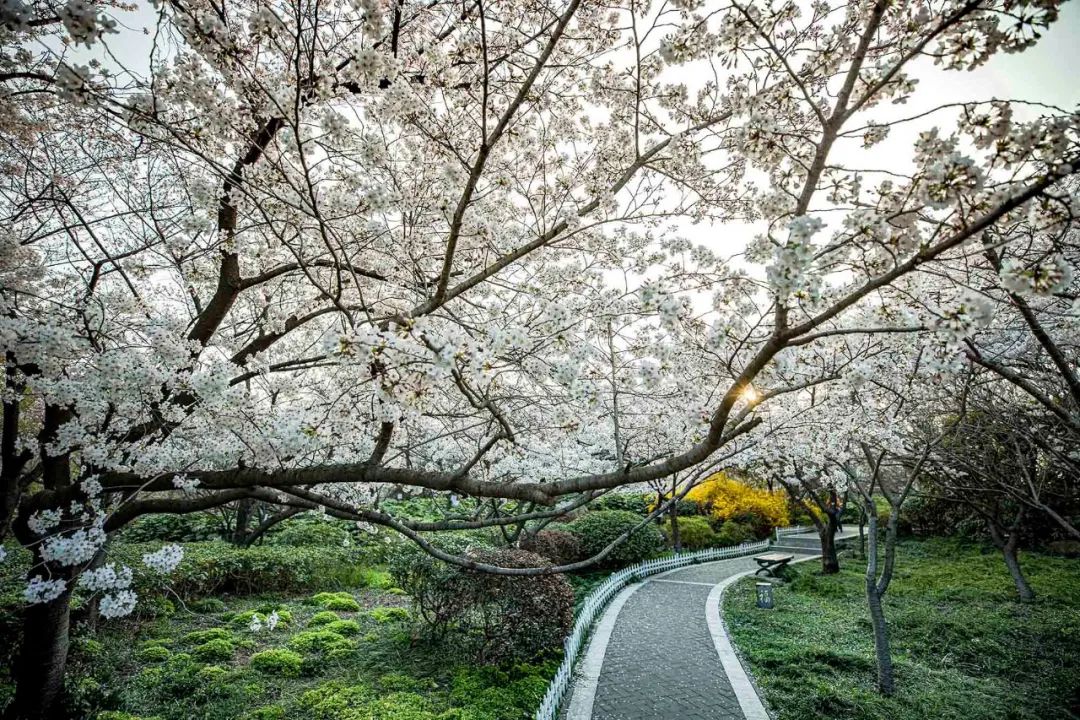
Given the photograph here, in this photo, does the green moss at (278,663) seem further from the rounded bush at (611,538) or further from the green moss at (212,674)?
the rounded bush at (611,538)

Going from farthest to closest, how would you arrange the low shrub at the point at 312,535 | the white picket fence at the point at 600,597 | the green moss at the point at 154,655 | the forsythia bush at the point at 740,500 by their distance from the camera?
1. the forsythia bush at the point at 740,500
2. the low shrub at the point at 312,535
3. the green moss at the point at 154,655
4. the white picket fence at the point at 600,597

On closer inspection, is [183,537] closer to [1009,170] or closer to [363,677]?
[363,677]

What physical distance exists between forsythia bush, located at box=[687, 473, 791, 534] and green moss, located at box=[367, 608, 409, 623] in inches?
418

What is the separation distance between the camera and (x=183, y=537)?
1424 cm

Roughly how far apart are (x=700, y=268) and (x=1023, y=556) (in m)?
18.0

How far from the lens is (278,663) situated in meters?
6.30

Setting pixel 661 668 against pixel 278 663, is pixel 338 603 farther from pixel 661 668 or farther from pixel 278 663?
pixel 661 668

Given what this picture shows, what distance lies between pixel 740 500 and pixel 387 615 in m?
12.5

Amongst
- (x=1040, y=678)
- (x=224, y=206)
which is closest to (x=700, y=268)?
(x=224, y=206)

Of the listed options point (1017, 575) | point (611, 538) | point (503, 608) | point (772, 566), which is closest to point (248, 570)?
point (503, 608)

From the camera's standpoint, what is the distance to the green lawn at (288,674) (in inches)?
197

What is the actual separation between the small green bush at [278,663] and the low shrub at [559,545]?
6.02 m

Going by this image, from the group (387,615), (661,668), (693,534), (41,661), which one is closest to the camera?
(41,661)

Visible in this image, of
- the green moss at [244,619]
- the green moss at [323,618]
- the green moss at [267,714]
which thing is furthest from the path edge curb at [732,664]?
the green moss at [244,619]
